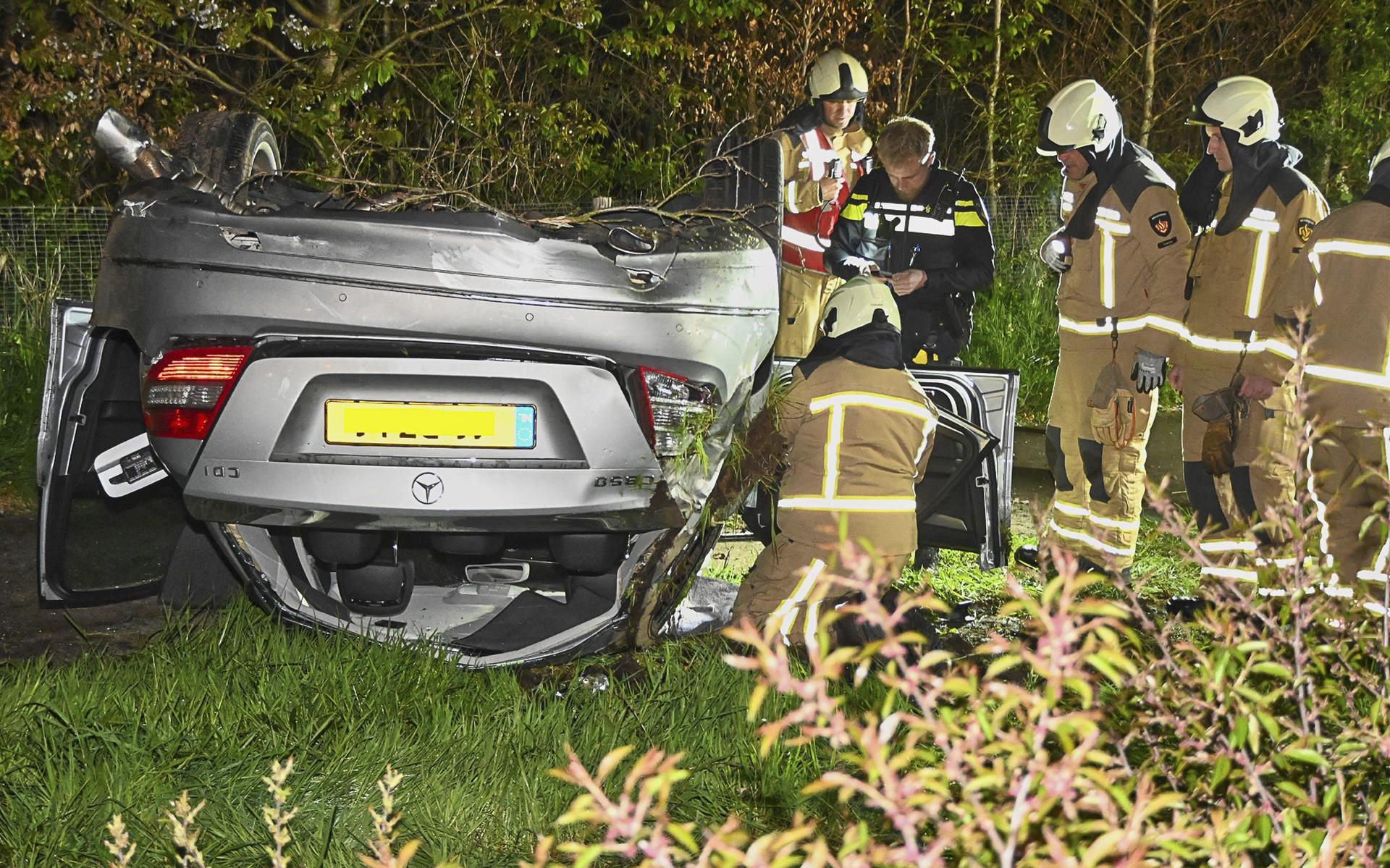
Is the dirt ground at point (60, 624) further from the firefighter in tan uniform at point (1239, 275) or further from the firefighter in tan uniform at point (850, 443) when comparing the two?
the firefighter in tan uniform at point (1239, 275)

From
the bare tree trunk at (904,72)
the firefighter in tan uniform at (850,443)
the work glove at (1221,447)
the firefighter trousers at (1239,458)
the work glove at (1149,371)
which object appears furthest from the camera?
the bare tree trunk at (904,72)

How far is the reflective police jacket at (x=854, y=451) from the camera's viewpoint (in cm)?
411

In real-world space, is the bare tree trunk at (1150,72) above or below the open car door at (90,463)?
above

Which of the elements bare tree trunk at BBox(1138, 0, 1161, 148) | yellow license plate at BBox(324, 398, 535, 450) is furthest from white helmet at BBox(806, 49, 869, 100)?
bare tree trunk at BBox(1138, 0, 1161, 148)

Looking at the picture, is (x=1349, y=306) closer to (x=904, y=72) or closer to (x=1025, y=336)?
(x=1025, y=336)

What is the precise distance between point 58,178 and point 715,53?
4.79m

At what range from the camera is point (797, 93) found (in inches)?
436

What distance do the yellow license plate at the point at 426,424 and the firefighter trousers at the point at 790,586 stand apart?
3.22 ft

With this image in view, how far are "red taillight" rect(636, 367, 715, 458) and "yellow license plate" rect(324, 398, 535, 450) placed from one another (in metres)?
0.30

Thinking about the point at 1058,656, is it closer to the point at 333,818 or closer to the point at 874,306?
the point at 333,818

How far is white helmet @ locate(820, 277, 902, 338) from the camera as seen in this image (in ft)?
13.8

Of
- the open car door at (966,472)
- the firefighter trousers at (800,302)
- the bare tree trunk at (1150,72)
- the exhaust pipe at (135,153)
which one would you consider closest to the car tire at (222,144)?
the exhaust pipe at (135,153)

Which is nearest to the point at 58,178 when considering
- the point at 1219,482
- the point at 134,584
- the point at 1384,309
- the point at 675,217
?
the point at 134,584

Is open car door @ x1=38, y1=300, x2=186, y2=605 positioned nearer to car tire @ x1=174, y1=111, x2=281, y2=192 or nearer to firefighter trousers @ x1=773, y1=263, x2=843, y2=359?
car tire @ x1=174, y1=111, x2=281, y2=192
